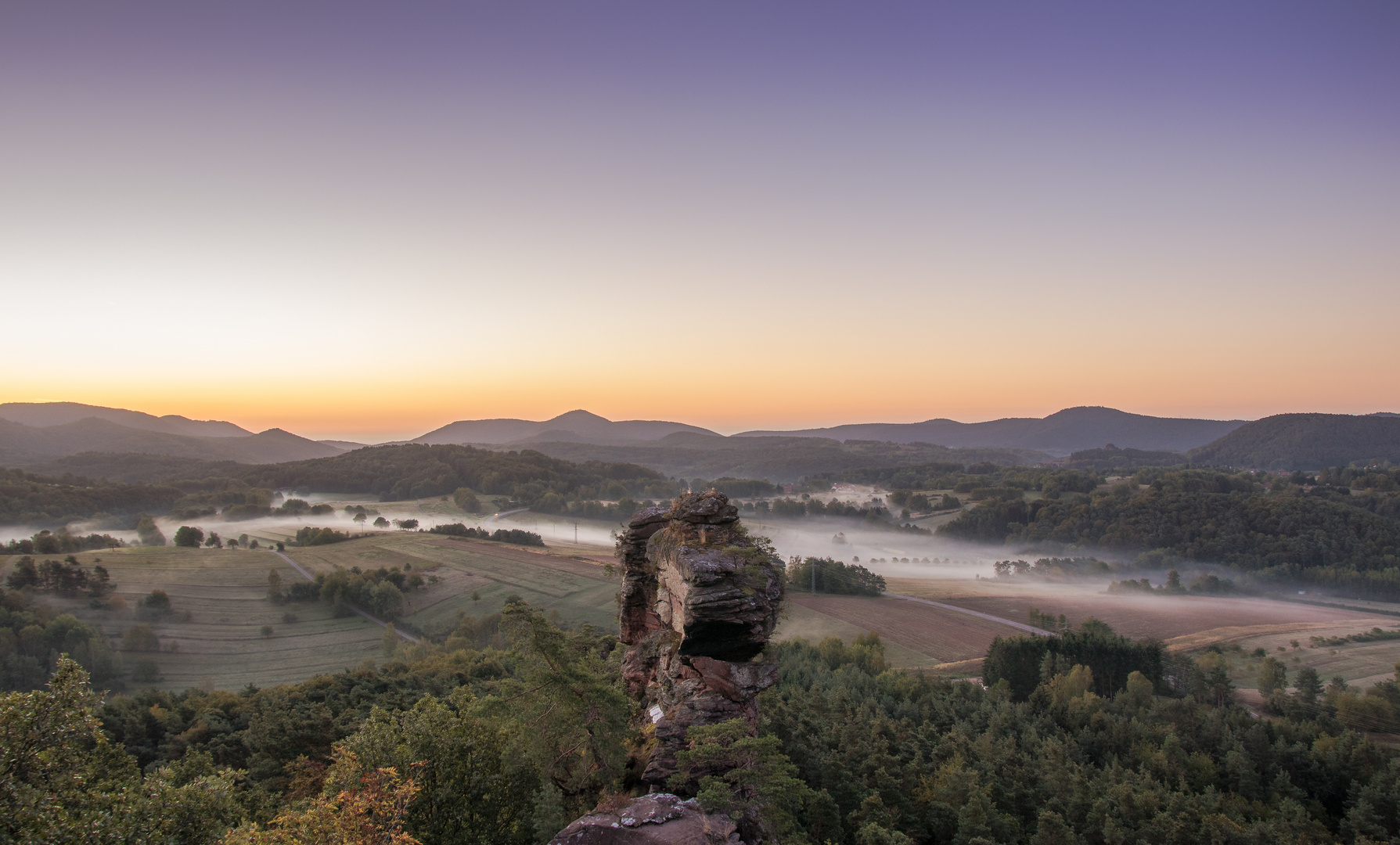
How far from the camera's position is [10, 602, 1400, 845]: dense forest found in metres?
17.4

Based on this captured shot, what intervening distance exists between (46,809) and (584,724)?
44.4 ft

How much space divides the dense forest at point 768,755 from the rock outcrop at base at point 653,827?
0.91m

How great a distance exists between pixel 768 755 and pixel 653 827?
428 cm

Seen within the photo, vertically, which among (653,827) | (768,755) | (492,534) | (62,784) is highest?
(62,784)

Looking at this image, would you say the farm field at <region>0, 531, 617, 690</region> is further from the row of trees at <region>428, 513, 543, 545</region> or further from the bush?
the row of trees at <region>428, 513, 543, 545</region>

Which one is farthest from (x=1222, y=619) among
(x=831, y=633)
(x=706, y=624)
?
(x=706, y=624)

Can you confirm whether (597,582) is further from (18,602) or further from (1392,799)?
(1392,799)

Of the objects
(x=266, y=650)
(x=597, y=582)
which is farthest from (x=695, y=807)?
(x=597, y=582)

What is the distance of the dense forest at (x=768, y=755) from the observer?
57.2 ft

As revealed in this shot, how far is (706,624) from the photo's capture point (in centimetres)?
2284

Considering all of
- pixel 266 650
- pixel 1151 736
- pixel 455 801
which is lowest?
pixel 266 650

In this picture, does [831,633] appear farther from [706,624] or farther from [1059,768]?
[706,624]

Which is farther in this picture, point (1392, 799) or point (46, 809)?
point (1392, 799)

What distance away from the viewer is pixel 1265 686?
77.6m
